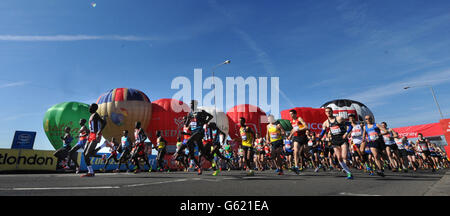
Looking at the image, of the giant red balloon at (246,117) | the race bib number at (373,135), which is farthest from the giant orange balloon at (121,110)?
the race bib number at (373,135)

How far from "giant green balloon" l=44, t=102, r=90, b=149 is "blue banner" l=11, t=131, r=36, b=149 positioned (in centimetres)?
371

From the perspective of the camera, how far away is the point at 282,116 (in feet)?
140

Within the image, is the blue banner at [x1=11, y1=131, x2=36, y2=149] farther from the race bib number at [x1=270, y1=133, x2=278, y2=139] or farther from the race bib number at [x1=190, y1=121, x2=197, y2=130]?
the race bib number at [x1=270, y1=133, x2=278, y2=139]

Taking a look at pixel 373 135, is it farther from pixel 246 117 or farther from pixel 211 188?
pixel 246 117

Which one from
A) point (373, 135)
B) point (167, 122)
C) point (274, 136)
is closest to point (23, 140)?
point (167, 122)

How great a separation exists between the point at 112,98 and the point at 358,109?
Answer: 36.4m

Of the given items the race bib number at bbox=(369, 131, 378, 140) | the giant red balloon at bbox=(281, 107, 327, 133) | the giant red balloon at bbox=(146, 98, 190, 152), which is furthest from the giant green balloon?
the giant red balloon at bbox=(281, 107, 327, 133)

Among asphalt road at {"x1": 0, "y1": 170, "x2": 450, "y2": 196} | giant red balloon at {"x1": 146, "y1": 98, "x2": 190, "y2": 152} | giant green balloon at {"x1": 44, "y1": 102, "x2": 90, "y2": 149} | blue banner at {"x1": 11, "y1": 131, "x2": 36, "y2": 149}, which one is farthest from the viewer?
giant red balloon at {"x1": 146, "y1": 98, "x2": 190, "y2": 152}

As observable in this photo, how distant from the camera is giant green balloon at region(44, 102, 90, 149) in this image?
27.4 meters

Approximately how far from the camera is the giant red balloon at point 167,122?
1172 inches

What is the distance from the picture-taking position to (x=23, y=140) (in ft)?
75.4

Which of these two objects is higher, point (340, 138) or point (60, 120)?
point (60, 120)

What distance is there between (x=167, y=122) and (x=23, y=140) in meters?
14.5
